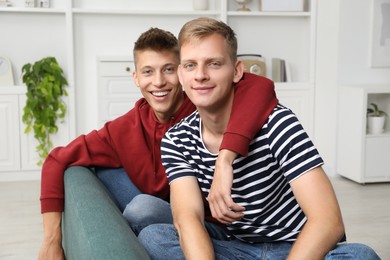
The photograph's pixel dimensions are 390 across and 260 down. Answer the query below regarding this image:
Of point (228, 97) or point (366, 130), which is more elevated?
point (228, 97)

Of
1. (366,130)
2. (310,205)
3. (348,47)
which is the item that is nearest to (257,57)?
(348,47)

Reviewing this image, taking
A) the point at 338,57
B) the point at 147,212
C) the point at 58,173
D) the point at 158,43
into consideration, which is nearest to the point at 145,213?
the point at 147,212

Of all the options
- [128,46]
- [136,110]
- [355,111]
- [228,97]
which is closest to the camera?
[228,97]

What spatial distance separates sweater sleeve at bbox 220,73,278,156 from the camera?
5.32 feet

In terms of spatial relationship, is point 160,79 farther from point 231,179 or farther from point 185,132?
point 231,179

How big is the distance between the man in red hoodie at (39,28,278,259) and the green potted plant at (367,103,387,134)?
247 cm

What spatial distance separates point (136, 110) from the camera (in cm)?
237

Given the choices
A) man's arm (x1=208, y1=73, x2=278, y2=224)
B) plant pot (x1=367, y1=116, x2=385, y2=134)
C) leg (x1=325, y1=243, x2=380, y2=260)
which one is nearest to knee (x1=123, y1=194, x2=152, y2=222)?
man's arm (x1=208, y1=73, x2=278, y2=224)

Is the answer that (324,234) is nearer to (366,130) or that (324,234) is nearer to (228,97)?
(228,97)

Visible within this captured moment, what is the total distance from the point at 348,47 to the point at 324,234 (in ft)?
10.7

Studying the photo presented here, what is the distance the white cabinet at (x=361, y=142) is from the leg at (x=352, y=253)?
2.91 m

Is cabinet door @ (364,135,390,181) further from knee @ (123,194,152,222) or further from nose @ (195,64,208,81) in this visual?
nose @ (195,64,208,81)

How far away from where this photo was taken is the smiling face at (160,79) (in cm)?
220

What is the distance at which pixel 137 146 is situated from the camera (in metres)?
2.27
